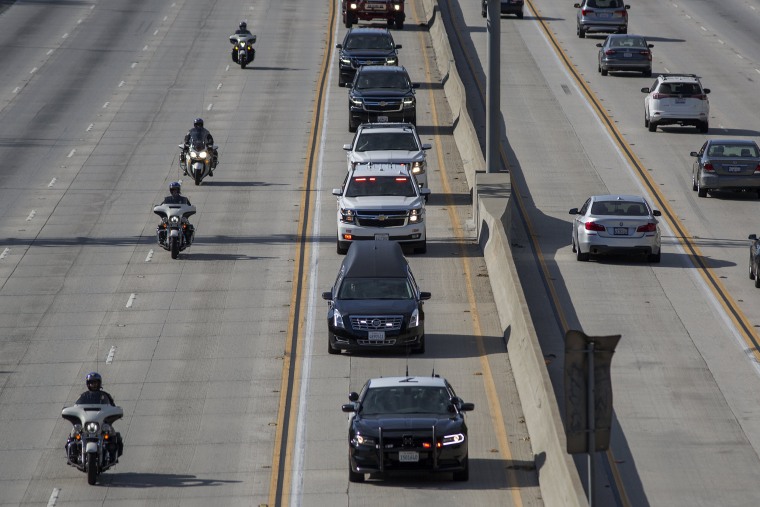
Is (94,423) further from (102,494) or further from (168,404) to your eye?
(168,404)

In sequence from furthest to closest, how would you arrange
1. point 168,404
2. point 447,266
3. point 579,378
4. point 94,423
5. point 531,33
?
point 531,33
point 447,266
point 168,404
point 94,423
point 579,378

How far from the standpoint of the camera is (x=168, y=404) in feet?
79.1

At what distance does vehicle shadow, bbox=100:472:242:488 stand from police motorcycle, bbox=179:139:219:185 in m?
20.0

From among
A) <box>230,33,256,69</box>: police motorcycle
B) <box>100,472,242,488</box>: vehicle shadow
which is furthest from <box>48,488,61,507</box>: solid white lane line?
<box>230,33,256,69</box>: police motorcycle

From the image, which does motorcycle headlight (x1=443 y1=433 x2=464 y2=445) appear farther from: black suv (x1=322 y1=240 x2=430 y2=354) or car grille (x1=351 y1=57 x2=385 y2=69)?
car grille (x1=351 y1=57 x2=385 y2=69)

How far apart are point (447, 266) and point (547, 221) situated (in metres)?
6.00

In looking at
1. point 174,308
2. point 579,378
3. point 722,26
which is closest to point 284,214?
point 174,308

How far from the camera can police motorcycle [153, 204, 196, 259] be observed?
3341 centimetres

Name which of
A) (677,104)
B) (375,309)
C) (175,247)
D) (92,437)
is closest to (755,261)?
(375,309)

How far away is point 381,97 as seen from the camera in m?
45.5

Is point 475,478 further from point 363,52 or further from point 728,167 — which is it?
point 363,52

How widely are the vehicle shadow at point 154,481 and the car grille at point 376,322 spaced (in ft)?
18.7

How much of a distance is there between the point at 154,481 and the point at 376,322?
6.25 metres

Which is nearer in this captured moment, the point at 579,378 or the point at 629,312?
the point at 579,378
